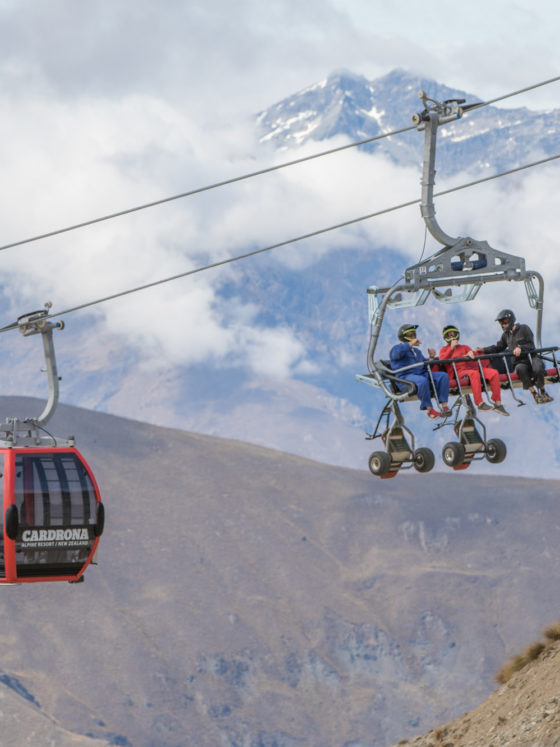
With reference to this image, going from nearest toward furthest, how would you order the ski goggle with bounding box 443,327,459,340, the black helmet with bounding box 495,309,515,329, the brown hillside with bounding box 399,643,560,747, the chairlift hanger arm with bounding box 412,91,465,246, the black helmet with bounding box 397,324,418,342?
the chairlift hanger arm with bounding box 412,91,465,246, the black helmet with bounding box 397,324,418,342, the black helmet with bounding box 495,309,515,329, the ski goggle with bounding box 443,327,459,340, the brown hillside with bounding box 399,643,560,747

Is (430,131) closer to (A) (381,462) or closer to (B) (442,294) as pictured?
(B) (442,294)

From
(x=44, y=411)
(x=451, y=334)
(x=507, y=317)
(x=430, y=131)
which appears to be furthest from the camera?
(x=44, y=411)

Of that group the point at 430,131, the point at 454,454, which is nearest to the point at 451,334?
the point at 454,454

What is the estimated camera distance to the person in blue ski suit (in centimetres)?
2340

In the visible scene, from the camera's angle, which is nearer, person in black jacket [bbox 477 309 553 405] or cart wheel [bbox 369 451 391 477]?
cart wheel [bbox 369 451 391 477]

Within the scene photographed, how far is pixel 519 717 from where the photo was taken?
28.5 meters

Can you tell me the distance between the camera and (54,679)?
7165 inches

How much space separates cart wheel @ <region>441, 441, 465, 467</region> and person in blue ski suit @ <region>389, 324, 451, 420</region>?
63 cm

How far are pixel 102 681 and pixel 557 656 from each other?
163 meters

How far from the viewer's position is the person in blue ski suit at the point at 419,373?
23.4 metres

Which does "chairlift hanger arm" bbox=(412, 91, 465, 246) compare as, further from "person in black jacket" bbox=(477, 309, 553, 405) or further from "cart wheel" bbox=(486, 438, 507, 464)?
"cart wheel" bbox=(486, 438, 507, 464)

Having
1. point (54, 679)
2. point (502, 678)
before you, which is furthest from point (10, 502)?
point (54, 679)

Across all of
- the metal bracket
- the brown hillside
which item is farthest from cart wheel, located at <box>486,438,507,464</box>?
the metal bracket

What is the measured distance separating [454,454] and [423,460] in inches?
22.0
